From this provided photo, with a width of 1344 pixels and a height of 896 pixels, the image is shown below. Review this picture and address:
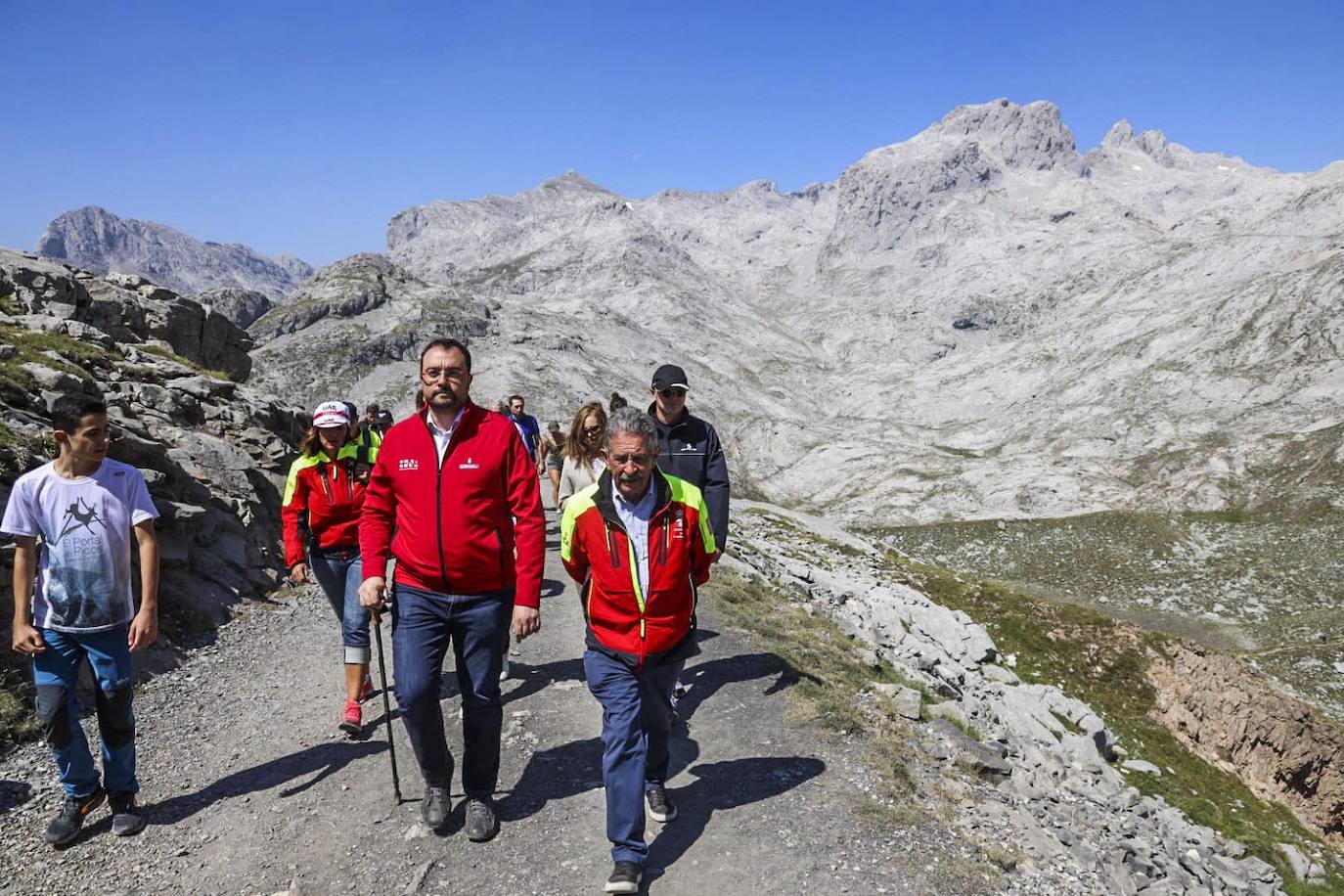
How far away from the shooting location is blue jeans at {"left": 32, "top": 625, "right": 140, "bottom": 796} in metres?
6.54

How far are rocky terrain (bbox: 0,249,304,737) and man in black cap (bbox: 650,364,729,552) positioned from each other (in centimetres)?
832

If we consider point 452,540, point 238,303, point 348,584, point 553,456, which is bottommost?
point 348,584

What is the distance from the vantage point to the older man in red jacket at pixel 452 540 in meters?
6.12

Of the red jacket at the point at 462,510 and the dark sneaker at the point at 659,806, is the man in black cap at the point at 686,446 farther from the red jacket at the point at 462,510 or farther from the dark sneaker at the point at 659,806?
the dark sneaker at the point at 659,806

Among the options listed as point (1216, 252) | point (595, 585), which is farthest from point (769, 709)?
point (1216, 252)

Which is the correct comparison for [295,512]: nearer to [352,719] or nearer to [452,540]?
[352,719]

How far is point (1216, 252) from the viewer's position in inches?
6058

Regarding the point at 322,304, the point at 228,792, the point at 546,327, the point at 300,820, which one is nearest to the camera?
the point at 300,820

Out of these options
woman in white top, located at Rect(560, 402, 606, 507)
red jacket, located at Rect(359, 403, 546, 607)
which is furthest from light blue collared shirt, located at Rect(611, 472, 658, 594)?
woman in white top, located at Rect(560, 402, 606, 507)

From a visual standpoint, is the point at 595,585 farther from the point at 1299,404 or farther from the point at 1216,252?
the point at 1216,252

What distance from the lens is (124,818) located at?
6.95 m

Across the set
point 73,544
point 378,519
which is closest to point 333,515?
point 73,544

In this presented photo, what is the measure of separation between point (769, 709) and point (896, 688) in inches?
108

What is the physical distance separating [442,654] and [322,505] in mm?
3399
